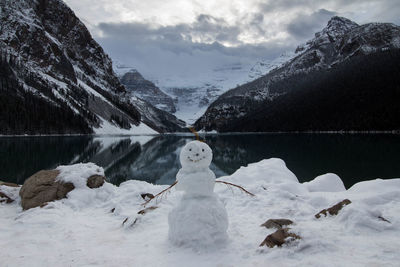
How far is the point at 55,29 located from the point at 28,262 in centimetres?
22974

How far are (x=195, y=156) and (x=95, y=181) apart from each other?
21.9 ft

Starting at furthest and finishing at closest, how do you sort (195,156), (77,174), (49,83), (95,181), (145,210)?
1. (49,83)
2. (95,181)
3. (77,174)
4. (145,210)
5. (195,156)

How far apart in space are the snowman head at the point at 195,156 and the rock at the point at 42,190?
641 centimetres

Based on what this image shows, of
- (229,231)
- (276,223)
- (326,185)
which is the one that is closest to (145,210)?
(229,231)

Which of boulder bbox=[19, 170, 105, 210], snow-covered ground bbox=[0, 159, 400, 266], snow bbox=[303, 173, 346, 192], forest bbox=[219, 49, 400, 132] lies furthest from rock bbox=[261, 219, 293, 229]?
forest bbox=[219, 49, 400, 132]

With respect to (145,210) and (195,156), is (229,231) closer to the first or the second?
(195,156)

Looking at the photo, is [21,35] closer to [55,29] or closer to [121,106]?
[55,29]

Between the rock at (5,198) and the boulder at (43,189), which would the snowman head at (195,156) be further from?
the rock at (5,198)

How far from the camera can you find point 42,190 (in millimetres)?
9875

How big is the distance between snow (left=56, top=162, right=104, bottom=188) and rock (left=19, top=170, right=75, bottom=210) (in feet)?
0.62

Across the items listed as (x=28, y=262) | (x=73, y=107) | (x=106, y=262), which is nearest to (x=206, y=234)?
(x=106, y=262)

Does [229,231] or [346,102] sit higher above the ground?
[346,102]

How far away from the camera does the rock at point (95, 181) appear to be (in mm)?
10938

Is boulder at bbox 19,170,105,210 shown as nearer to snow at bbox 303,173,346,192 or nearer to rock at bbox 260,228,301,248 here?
rock at bbox 260,228,301,248
